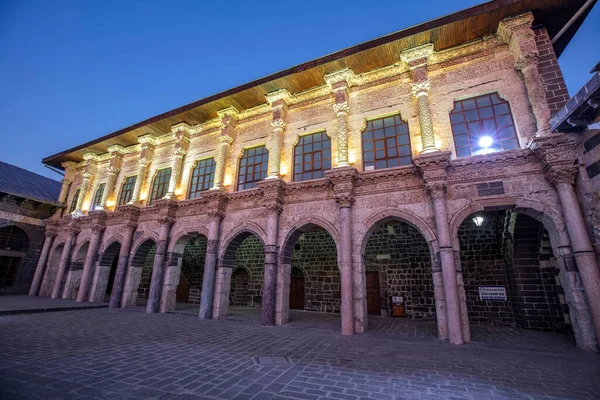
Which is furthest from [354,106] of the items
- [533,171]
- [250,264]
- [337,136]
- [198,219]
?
[250,264]

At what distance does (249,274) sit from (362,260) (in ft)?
27.0

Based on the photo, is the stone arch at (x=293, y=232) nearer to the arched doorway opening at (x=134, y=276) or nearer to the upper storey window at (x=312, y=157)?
the upper storey window at (x=312, y=157)

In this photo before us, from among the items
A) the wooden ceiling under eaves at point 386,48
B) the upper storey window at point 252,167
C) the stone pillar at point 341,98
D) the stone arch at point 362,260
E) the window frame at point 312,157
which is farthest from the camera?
the upper storey window at point 252,167

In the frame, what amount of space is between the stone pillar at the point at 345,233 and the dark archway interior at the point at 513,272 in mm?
4536

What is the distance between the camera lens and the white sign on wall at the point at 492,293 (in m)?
9.27

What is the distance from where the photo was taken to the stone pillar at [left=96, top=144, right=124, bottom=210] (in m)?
14.3

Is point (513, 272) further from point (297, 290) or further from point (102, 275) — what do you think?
point (102, 275)

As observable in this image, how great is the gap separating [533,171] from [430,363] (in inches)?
221

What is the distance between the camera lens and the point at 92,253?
1313 centimetres

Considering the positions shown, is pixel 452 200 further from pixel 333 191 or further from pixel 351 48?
pixel 351 48

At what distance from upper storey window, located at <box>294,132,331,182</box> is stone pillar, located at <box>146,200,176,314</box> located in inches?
230

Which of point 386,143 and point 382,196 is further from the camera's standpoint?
point 386,143

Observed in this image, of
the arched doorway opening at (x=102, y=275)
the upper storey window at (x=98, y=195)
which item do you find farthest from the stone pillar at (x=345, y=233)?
the upper storey window at (x=98, y=195)

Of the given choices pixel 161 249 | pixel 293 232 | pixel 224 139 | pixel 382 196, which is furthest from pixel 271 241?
pixel 161 249
